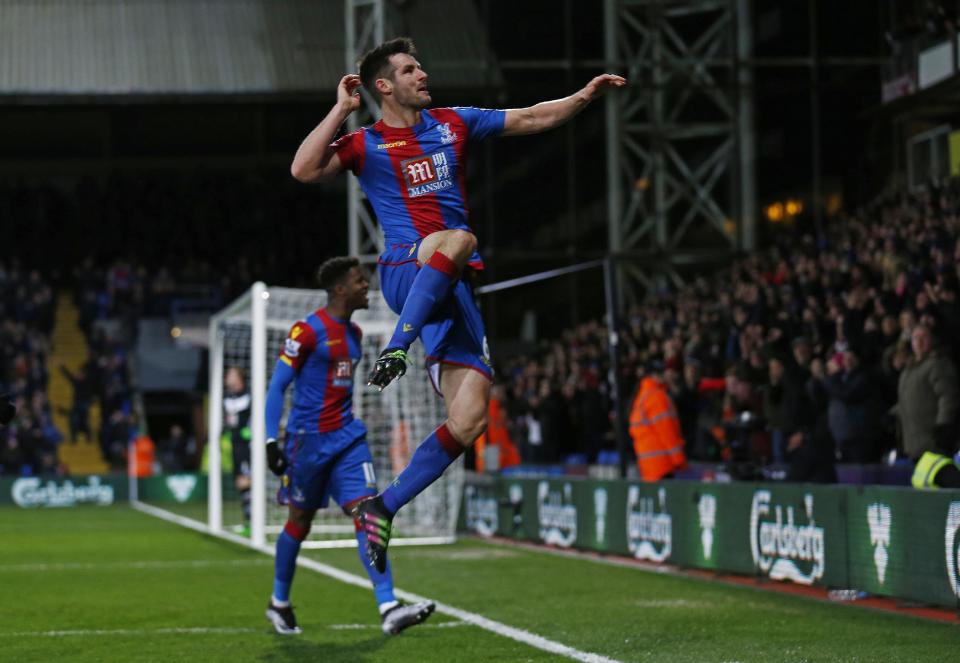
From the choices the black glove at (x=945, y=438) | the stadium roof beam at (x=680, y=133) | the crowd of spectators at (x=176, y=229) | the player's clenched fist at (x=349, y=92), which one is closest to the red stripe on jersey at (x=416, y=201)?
the player's clenched fist at (x=349, y=92)

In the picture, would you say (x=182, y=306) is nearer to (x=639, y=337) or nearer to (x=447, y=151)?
(x=639, y=337)

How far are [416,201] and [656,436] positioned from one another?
9682mm

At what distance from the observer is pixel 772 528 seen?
12.0 m

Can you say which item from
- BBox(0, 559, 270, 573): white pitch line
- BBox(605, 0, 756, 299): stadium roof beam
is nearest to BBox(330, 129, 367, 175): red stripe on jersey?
BBox(0, 559, 270, 573): white pitch line

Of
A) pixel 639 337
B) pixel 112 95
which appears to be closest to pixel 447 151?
pixel 639 337

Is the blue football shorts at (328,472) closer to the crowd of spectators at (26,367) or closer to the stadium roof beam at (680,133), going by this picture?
the stadium roof beam at (680,133)

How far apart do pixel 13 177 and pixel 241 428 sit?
24.3m

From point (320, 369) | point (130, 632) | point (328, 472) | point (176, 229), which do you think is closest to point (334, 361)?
point (320, 369)

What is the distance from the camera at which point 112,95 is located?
35250mm

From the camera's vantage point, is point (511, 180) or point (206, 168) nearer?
point (511, 180)

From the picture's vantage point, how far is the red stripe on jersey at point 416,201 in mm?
7055

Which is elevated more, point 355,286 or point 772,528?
point 355,286

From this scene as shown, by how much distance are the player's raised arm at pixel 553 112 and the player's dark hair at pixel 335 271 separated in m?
2.61

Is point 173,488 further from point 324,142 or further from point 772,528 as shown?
point 324,142
